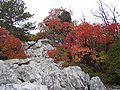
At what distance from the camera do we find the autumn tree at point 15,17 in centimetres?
4246

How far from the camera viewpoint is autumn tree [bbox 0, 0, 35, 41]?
42.5 m

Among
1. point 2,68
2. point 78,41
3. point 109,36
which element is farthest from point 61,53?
point 2,68

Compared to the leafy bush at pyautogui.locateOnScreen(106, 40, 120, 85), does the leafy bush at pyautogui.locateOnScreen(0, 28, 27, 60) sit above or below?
above

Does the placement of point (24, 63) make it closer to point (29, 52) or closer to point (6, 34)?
point (6, 34)

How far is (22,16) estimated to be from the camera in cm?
Result: 4366

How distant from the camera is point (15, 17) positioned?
43.8m

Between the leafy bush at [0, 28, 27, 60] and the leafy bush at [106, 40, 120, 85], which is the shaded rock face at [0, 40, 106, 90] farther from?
the leafy bush at [0, 28, 27, 60]

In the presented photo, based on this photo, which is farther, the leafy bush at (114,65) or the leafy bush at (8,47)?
the leafy bush at (8,47)

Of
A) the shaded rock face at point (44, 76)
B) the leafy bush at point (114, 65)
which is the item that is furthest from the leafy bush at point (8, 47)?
the leafy bush at point (114, 65)

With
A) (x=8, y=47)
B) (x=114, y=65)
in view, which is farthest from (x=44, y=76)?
(x=8, y=47)

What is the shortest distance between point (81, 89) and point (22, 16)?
22.7 meters

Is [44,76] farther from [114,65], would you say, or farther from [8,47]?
[8,47]

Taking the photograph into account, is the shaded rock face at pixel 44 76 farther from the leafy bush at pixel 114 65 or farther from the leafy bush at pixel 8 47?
the leafy bush at pixel 8 47

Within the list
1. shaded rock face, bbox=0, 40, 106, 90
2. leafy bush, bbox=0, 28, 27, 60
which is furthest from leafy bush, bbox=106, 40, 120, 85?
leafy bush, bbox=0, 28, 27, 60
